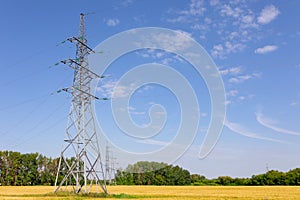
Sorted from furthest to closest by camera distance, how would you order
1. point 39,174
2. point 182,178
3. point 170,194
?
point 182,178
point 39,174
point 170,194

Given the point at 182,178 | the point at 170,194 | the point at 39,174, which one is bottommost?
the point at 182,178

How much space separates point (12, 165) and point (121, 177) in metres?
46.4

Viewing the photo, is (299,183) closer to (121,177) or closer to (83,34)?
(121,177)

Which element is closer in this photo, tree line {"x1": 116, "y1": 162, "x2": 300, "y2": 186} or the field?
the field

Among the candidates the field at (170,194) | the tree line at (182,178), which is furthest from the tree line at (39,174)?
the field at (170,194)

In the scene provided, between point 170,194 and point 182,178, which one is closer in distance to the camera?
point 170,194

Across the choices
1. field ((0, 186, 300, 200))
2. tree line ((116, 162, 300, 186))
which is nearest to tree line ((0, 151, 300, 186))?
tree line ((116, 162, 300, 186))

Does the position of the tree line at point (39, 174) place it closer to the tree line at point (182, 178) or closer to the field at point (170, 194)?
the tree line at point (182, 178)

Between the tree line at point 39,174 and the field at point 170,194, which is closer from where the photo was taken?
the field at point 170,194

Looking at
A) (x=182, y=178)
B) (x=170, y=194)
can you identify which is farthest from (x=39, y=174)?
(x=170, y=194)

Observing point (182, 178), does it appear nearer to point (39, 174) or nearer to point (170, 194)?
point (39, 174)

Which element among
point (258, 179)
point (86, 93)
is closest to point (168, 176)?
point (258, 179)

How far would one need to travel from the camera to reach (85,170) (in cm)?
3250

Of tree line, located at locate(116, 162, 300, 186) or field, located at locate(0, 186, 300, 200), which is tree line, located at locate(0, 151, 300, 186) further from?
field, located at locate(0, 186, 300, 200)
